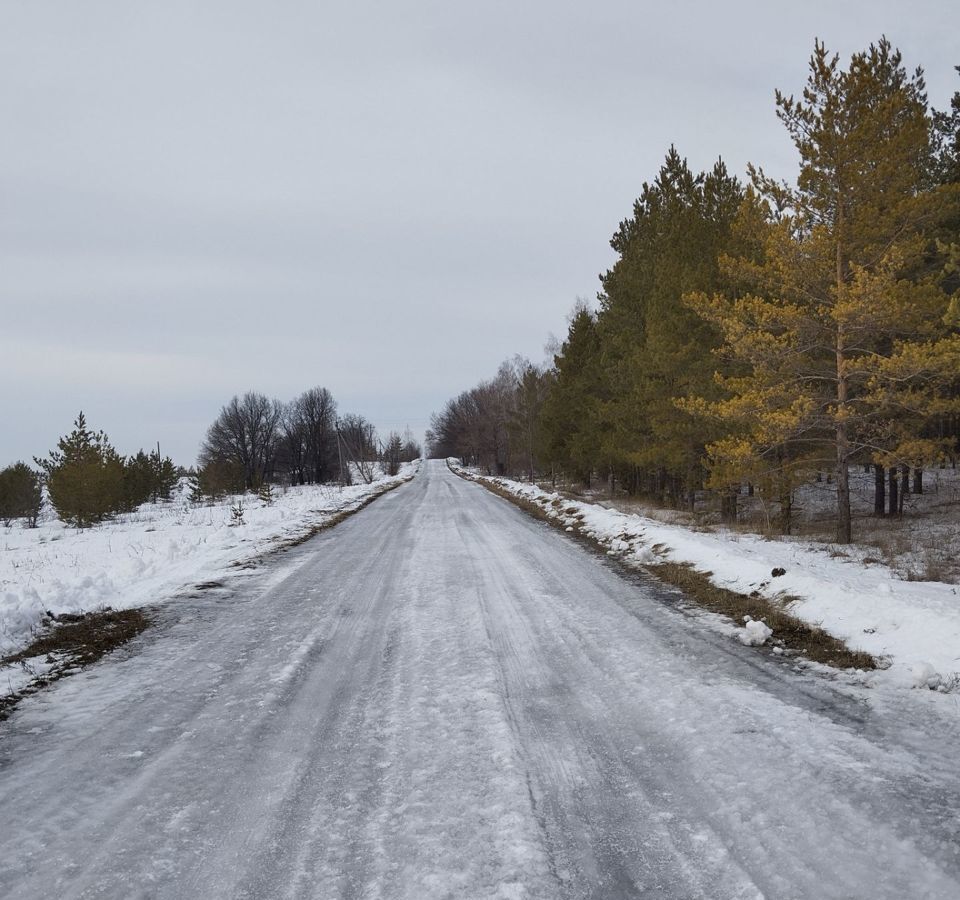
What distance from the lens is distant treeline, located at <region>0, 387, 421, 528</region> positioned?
1083 inches

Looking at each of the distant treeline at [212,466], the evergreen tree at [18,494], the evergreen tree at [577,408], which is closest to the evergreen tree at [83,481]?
the distant treeline at [212,466]

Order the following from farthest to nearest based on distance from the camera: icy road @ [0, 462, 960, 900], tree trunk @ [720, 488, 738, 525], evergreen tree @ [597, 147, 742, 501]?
tree trunk @ [720, 488, 738, 525] → evergreen tree @ [597, 147, 742, 501] → icy road @ [0, 462, 960, 900]

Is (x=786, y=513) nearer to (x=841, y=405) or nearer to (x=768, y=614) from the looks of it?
(x=841, y=405)

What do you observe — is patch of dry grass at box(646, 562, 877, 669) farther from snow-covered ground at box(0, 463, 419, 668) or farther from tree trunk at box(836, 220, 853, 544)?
snow-covered ground at box(0, 463, 419, 668)

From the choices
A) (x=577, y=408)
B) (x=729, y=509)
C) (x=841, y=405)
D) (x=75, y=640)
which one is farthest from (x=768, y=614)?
(x=577, y=408)

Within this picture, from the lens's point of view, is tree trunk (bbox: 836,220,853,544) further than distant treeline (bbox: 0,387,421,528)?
No

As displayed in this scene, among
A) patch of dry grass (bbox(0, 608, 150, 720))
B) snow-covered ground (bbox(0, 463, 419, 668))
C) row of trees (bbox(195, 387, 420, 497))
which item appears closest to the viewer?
patch of dry grass (bbox(0, 608, 150, 720))

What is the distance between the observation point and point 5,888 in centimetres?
224

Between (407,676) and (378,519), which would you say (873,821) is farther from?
(378,519)

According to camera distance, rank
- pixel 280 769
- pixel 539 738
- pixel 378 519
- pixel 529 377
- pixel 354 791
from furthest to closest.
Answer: pixel 529 377 < pixel 378 519 < pixel 539 738 < pixel 280 769 < pixel 354 791

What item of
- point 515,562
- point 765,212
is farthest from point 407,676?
point 765,212

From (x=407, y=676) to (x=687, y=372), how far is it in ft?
46.5

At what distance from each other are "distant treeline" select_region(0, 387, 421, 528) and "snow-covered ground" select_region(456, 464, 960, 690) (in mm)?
24967

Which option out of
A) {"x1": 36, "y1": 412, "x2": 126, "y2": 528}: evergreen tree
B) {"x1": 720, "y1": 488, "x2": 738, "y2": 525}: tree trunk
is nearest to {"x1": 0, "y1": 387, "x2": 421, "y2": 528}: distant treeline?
{"x1": 36, "y1": 412, "x2": 126, "y2": 528}: evergreen tree
